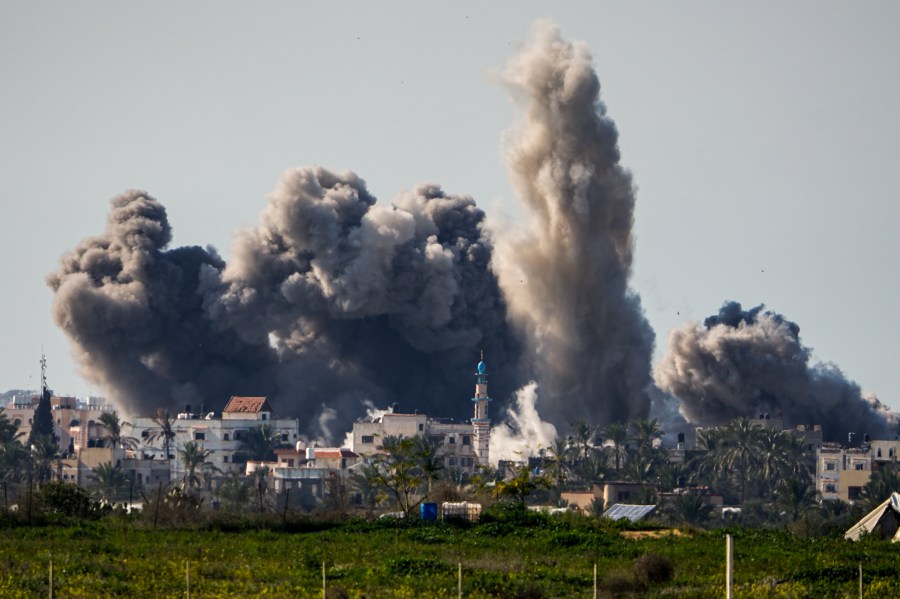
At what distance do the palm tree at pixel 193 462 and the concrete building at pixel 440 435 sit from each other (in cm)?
1122

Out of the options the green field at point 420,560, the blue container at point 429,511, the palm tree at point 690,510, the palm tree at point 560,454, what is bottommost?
the palm tree at point 690,510

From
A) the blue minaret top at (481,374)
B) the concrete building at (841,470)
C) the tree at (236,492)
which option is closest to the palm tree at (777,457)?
the concrete building at (841,470)

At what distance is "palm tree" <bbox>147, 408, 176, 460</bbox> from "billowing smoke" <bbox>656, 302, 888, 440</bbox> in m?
36.8

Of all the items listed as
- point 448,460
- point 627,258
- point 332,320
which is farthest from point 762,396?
point 332,320

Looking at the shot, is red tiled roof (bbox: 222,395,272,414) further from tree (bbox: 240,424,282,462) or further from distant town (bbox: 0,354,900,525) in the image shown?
tree (bbox: 240,424,282,462)

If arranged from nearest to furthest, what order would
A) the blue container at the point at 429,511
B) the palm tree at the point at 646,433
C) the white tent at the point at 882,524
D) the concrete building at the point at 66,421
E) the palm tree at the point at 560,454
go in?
the white tent at the point at 882,524 → the blue container at the point at 429,511 → the palm tree at the point at 560,454 → the palm tree at the point at 646,433 → the concrete building at the point at 66,421

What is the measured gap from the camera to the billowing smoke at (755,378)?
136 m

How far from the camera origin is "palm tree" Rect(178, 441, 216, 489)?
124 meters

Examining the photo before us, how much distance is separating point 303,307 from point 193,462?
23463 millimetres

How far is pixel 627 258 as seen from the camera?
449ft

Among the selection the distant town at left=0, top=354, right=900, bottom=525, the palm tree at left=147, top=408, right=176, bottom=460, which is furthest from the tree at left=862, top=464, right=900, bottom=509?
the palm tree at left=147, top=408, right=176, bottom=460

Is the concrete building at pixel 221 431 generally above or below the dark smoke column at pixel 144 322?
below

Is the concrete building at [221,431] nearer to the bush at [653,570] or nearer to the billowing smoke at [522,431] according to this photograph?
the billowing smoke at [522,431]

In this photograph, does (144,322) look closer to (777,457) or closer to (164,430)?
(164,430)
